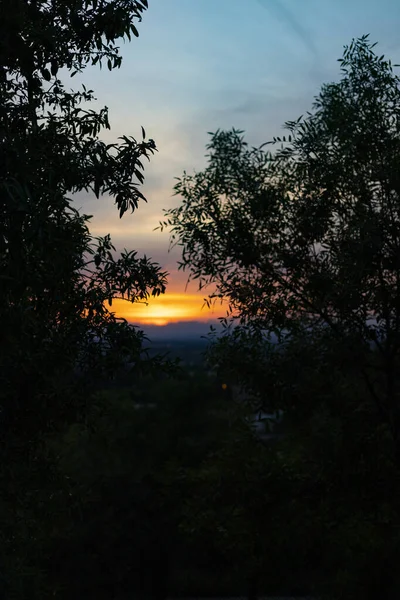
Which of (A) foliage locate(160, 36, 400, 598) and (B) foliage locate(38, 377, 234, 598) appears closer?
(A) foliage locate(160, 36, 400, 598)

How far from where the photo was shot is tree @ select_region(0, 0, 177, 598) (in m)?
9.66

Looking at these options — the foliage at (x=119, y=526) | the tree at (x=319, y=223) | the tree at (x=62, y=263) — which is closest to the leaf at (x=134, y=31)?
the tree at (x=62, y=263)

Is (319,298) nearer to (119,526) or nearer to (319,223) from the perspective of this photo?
(319,223)

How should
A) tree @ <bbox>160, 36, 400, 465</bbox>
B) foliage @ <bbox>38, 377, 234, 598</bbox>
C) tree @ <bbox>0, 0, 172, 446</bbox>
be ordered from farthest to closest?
foliage @ <bbox>38, 377, 234, 598</bbox>
tree @ <bbox>160, 36, 400, 465</bbox>
tree @ <bbox>0, 0, 172, 446</bbox>

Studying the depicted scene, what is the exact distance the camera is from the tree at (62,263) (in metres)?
9.66

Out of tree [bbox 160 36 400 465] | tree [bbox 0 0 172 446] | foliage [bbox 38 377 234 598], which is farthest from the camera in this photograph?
foliage [bbox 38 377 234 598]

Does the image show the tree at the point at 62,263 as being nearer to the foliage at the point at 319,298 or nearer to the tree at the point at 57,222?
the tree at the point at 57,222

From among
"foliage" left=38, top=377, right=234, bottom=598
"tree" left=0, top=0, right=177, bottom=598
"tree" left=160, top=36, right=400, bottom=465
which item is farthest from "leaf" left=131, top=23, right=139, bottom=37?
"foliage" left=38, top=377, right=234, bottom=598

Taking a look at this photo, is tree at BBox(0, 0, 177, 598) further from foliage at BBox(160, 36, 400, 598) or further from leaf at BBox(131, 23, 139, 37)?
foliage at BBox(160, 36, 400, 598)

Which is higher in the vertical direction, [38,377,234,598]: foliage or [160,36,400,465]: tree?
[160,36,400,465]: tree

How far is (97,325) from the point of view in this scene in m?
11.5

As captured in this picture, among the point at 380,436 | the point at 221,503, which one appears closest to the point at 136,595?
the point at 221,503

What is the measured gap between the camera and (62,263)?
29.3 ft

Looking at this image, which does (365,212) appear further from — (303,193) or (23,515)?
(23,515)
